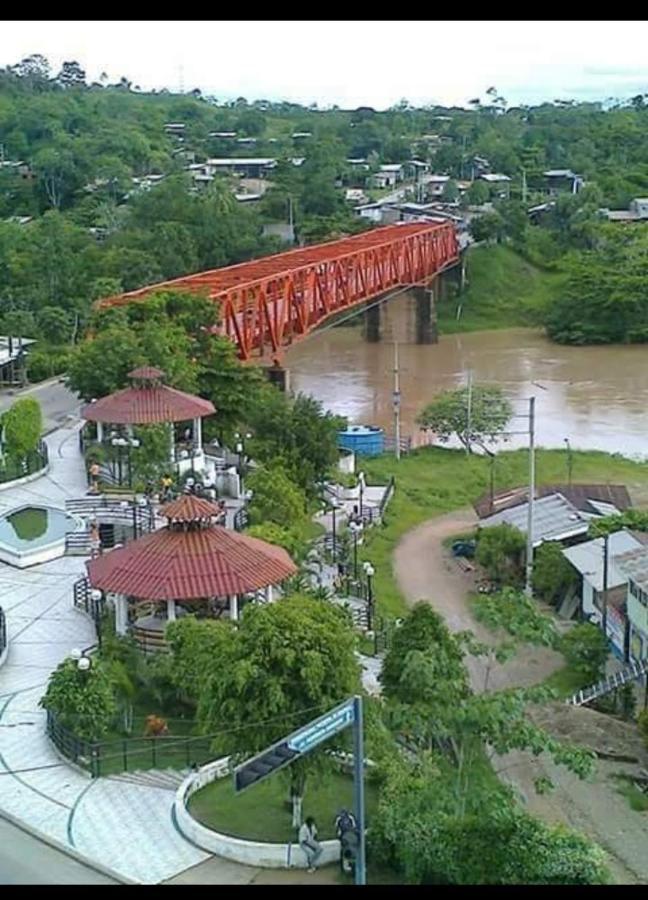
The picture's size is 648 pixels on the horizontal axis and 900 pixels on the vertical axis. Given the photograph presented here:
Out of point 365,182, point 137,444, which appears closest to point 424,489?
point 137,444

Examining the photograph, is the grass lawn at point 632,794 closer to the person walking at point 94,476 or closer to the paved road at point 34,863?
the paved road at point 34,863

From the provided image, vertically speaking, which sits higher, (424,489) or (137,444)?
(137,444)

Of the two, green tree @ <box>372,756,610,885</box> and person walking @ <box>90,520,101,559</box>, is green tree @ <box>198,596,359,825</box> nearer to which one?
green tree @ <box>372,756,610,885</box>

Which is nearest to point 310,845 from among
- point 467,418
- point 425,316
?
point 467,418

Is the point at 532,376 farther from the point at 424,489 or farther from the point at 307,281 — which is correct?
the point at 424,489

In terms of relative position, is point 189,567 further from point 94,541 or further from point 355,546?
point 355,546

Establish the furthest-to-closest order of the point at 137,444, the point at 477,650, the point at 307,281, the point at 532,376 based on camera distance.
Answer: the point at 532,376 < the point at 307,281 < the point at 137,444 < the point at 477,650
